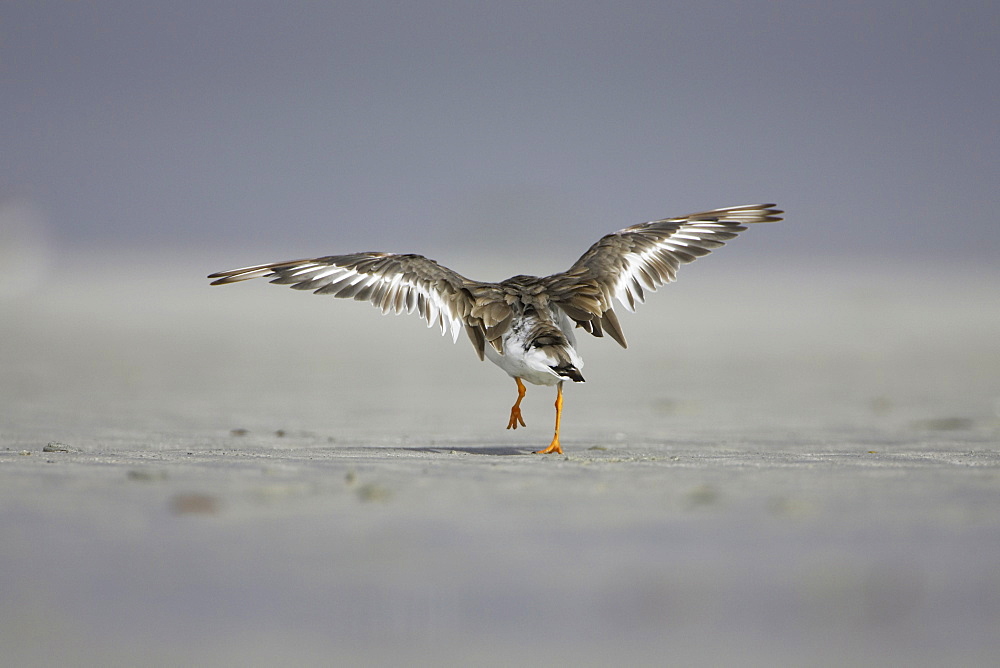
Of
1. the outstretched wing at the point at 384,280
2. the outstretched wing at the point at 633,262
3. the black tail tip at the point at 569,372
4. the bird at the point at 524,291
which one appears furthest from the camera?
the outstretched wing at the point at 384,280

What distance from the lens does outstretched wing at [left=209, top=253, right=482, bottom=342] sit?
24.1ft

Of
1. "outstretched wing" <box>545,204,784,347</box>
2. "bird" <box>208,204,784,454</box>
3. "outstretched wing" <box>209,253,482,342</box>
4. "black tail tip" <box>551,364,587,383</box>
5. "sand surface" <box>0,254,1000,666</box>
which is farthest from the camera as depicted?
"outstretched wing" <box>209,253,482,342</box>

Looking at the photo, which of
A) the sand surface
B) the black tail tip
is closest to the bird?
the black tail tip

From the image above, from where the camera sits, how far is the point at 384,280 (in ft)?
24.7

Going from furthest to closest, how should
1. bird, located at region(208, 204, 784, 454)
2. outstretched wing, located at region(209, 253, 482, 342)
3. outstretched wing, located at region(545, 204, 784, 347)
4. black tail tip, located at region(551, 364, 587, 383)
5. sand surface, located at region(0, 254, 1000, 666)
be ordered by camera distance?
outstretched wing, located at region(209, 253, 482, 342)
outstretched wing, located at region(545, 204, 784, 347)
bird, located at region(208, 204, 784, 454)
black tail tip, located at region(551, 364, 587, 383)
sand surface, located at region(0, 254, 1000, 666)

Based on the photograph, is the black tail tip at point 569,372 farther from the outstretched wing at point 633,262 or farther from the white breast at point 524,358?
the outstretched wing at point 633,262

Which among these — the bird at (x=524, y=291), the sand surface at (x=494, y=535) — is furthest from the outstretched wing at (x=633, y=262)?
the sand surface at (x=494, y=535)

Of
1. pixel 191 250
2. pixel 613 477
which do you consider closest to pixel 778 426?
pixel 613 477

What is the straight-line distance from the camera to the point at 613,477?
515 centimetres

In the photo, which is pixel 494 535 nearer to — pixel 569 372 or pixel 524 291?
pixel 569 372

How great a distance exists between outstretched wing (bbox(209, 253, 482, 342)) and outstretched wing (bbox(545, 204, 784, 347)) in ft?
2.37

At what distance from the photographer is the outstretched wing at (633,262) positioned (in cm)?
723

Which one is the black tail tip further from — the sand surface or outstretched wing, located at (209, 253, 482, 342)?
outstretched wing, located at (209, 253, 482, 342)

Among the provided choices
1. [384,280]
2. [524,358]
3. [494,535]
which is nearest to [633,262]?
[524,358]
